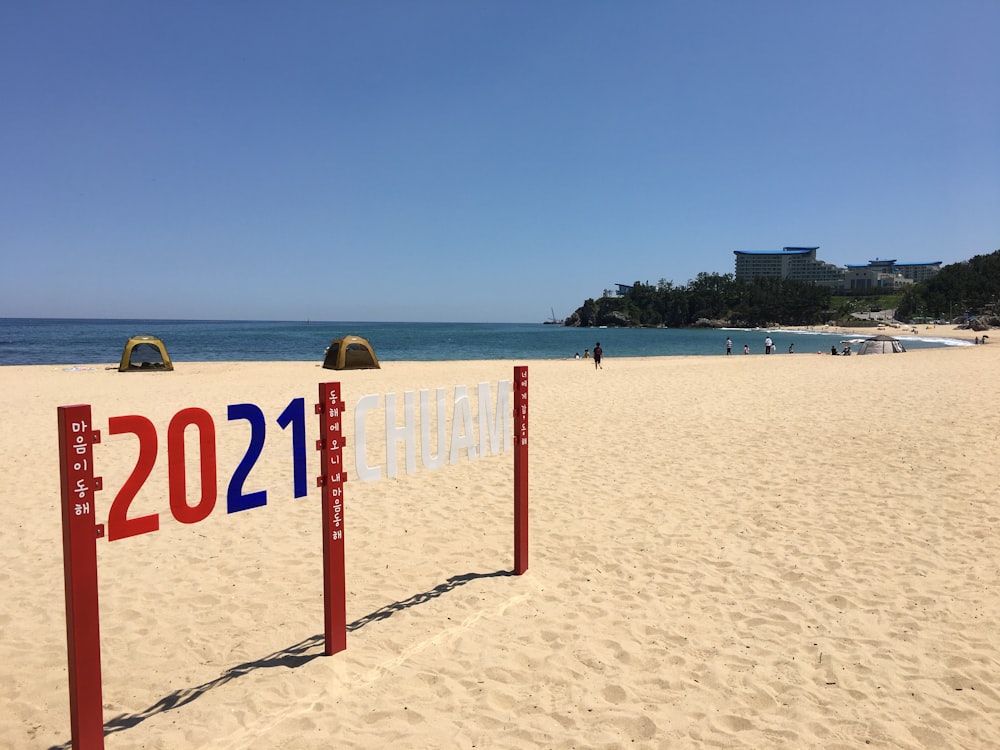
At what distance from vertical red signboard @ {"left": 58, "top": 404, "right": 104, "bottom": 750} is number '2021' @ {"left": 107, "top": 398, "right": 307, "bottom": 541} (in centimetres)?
12

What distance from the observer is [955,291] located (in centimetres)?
11894

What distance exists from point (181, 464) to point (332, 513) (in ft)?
3.75

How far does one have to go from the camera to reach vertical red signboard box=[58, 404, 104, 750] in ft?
9.12

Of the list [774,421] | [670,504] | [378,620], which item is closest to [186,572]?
[378,620]

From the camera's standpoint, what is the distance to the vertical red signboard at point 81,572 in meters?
2.78

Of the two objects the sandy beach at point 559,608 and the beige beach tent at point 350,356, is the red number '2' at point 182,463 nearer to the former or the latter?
the sandy beach at point 559,608

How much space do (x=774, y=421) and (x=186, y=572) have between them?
37.0ft

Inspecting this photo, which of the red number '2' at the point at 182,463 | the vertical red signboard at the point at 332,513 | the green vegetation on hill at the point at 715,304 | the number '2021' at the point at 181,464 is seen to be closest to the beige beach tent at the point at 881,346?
the vertical red signboard at the point at 332,513

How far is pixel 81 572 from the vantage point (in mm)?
2863

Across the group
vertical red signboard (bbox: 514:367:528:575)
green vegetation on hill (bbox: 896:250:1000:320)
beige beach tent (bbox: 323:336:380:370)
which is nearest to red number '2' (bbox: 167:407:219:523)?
vertical red signboard (bbox: 514:367:528:575)

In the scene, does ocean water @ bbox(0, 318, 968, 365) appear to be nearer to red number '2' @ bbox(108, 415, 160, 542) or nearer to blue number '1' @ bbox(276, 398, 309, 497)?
blue number '1' @ bbox(276, 398, 309, 497)

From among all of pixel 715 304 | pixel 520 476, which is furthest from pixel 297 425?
pixel 715 304

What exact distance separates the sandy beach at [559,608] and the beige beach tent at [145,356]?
62.2ft

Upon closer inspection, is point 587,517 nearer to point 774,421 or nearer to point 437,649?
point 437,649
